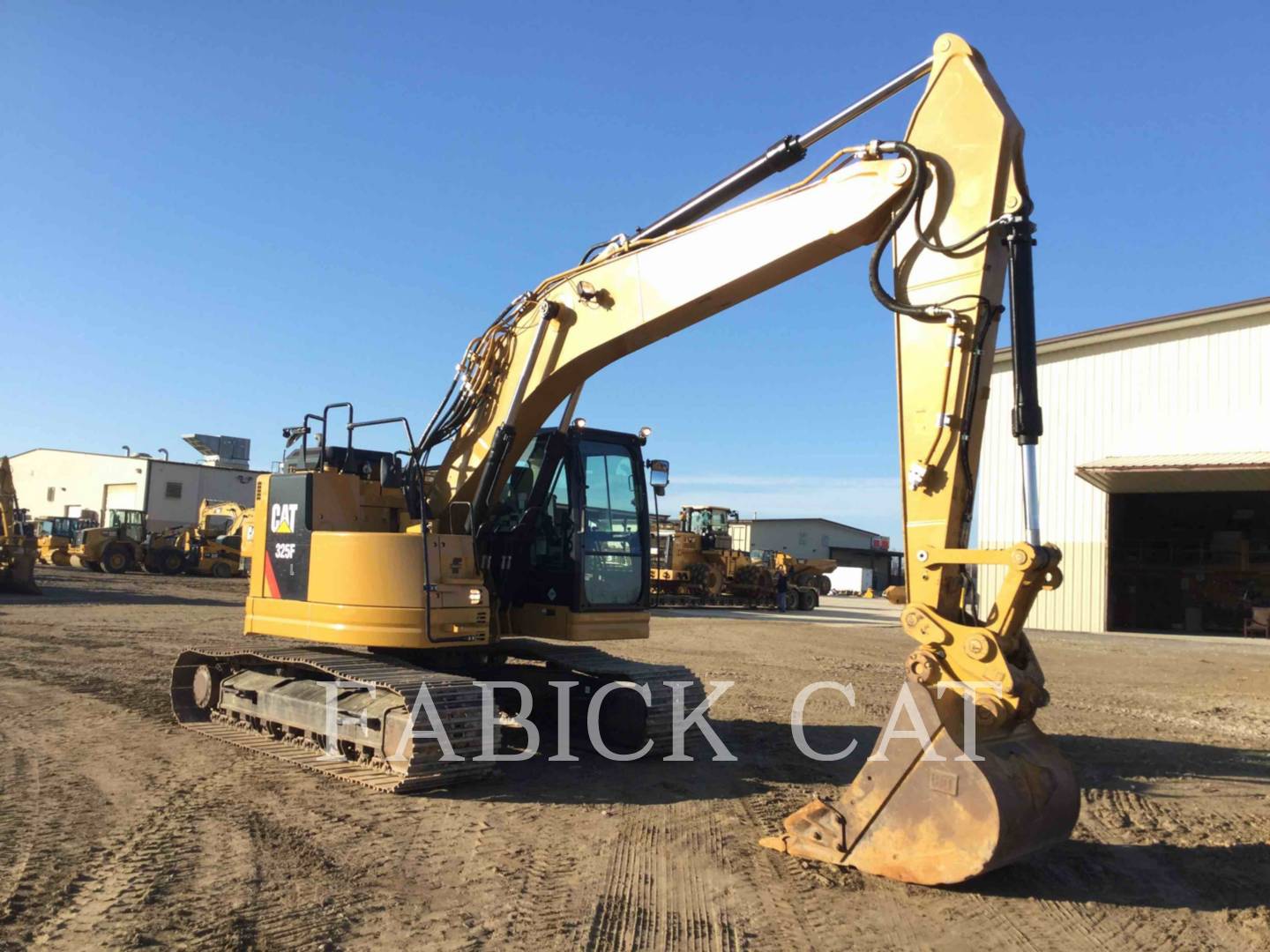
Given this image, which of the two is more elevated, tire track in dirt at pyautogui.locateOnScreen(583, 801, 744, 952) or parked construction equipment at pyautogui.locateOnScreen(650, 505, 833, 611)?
parked construction equipment at pyautogui.locateOnScreen(650, 505, 833, 611)

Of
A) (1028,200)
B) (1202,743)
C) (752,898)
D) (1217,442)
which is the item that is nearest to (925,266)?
(1028,200)

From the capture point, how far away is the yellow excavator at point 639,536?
17.4 ft

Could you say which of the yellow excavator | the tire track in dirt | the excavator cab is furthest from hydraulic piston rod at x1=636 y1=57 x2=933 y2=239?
the tire track in dirt

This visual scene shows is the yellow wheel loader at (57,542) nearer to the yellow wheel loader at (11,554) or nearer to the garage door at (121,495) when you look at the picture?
the garage door at (121,495)

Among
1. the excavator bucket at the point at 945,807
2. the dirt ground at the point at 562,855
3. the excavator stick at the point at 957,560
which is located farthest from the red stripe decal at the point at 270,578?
the excavator bucket at the point at 945,807

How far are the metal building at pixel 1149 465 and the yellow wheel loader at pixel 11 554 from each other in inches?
910

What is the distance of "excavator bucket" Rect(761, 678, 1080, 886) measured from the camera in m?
5.03

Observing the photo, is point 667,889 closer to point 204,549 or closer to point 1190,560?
point 1190,560

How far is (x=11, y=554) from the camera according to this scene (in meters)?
24.9

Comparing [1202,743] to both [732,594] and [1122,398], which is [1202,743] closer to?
[1122,398]

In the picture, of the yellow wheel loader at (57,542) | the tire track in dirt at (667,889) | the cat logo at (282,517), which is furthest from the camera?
the yellow wheel loader at (57,542)

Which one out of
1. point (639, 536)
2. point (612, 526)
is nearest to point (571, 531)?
point (612, 526)

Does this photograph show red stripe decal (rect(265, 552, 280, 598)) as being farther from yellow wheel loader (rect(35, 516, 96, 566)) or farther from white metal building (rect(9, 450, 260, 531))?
white metal building (rect(9, 450, 260, 531))

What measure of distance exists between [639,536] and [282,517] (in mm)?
3105
